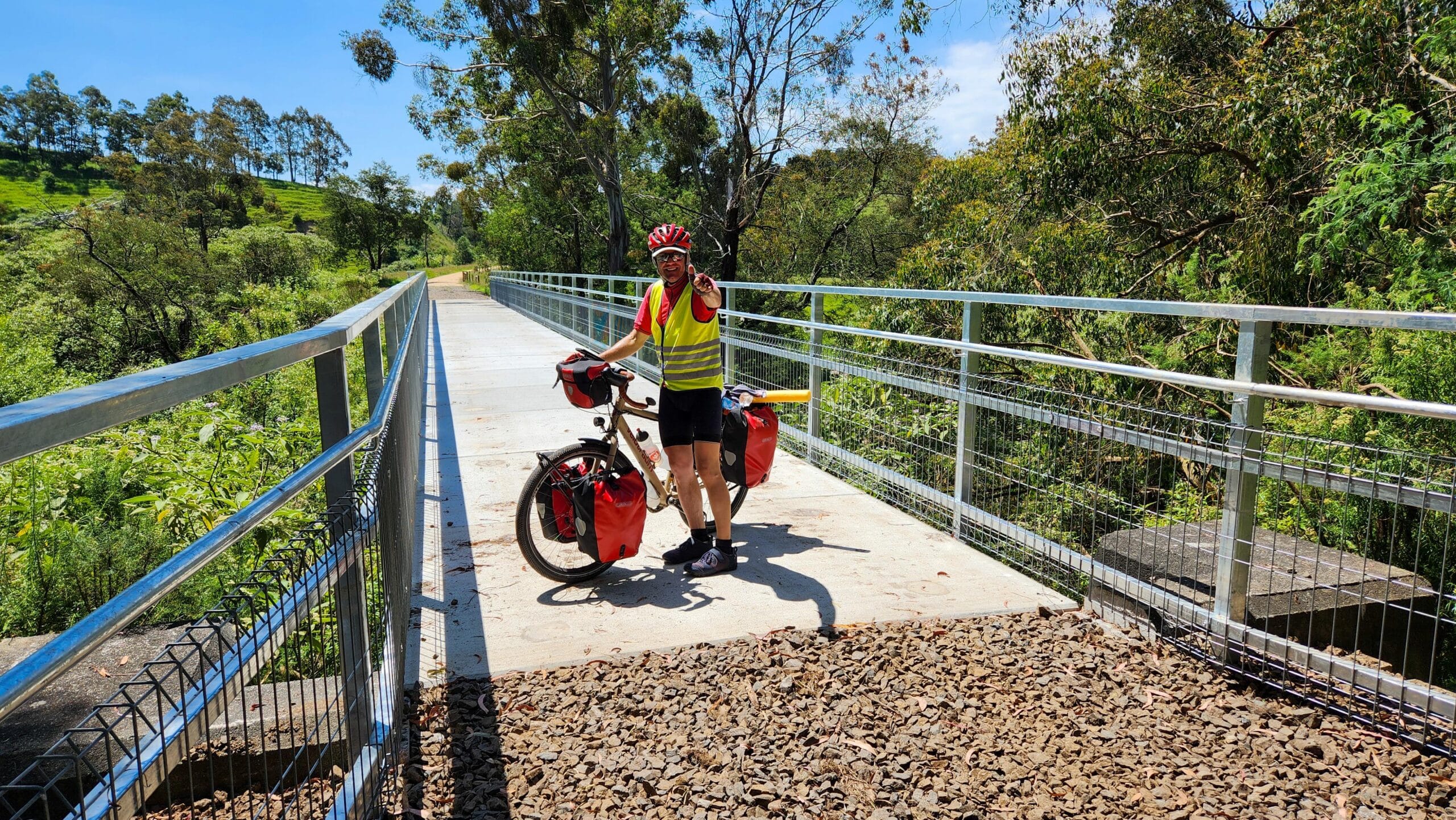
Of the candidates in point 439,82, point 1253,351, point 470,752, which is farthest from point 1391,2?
point 439,82

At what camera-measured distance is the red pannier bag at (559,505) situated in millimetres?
4477

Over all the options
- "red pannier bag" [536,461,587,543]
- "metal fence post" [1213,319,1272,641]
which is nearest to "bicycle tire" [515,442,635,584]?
"red pannier bag" [536,461,587,543]

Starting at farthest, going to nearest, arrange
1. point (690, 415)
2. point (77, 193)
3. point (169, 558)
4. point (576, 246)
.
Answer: point (77, 193) < point (576, 246) < point (690, 415) < point (169, 558)

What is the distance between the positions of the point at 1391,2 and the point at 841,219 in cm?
2669

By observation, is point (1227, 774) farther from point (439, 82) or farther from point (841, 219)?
point (439, 82)

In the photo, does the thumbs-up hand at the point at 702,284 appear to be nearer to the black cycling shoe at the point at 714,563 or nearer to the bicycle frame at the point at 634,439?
the bicycle frame at the point at 634,439

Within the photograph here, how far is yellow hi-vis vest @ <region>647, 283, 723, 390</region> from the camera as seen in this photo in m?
4.54

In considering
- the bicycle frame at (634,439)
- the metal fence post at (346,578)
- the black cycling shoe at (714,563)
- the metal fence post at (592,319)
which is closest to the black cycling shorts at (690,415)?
the bicycle frame at (634,439)

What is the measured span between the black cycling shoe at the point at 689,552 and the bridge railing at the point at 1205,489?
59.3 inches

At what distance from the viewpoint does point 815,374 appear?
291 inches

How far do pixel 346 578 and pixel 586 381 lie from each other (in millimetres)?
2167

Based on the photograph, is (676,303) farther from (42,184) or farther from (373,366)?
(42,184)

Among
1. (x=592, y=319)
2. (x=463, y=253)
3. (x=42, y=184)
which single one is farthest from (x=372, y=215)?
(x=592, y=319)

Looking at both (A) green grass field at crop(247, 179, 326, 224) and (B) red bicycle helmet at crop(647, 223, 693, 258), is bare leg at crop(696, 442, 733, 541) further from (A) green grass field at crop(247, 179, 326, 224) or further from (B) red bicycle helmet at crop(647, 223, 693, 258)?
(A) green grass field at crop(247, 179, 326, 224)
